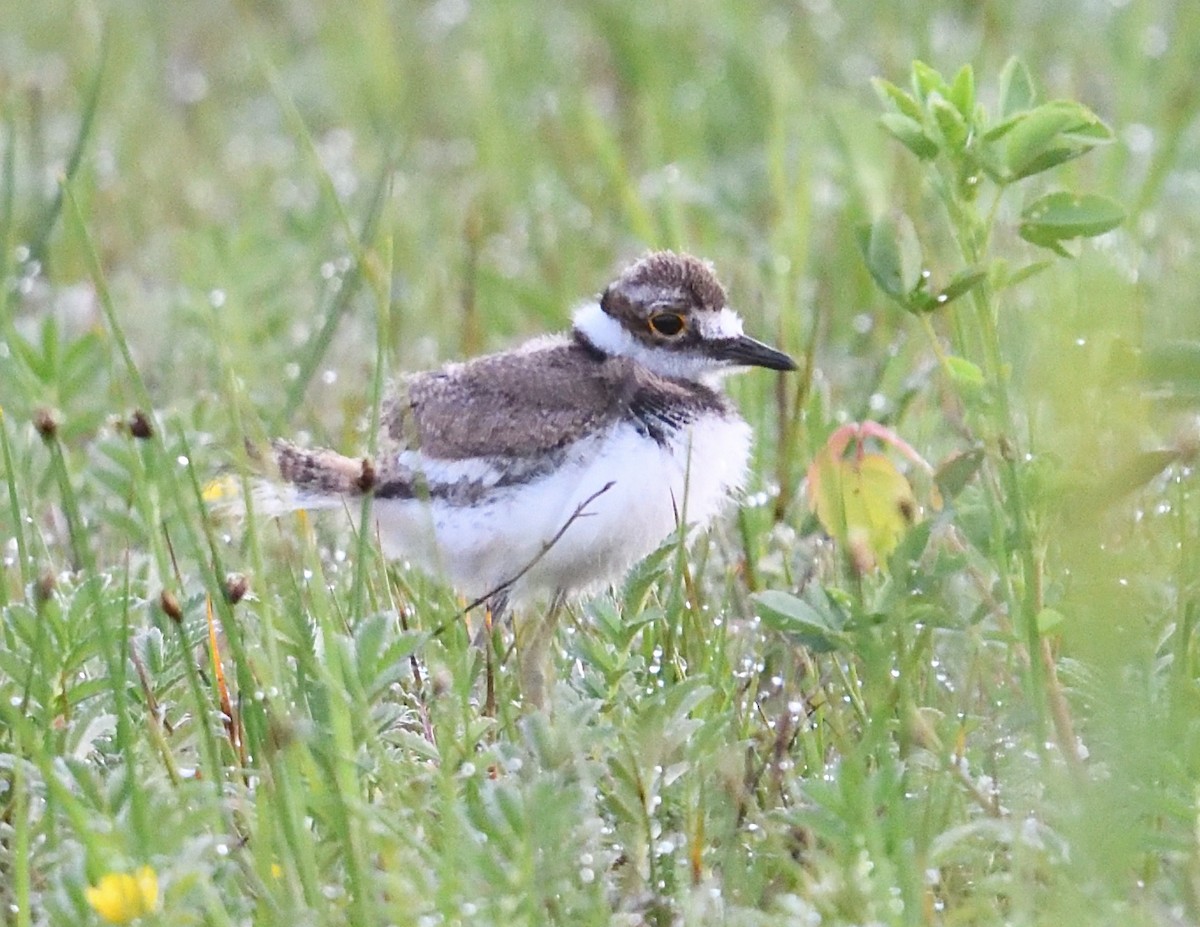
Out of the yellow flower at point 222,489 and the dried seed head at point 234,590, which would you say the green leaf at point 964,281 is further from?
the yellow flower at point 222,489

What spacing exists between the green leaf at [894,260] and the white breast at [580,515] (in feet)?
1.92

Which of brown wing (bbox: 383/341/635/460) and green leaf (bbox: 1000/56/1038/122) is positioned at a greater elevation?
green leaf (bbox: 1000/56/1038/122)

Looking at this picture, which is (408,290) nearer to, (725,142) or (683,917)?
(725,142)

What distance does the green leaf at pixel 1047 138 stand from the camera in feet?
8.88

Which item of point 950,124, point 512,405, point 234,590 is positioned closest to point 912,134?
point 950,124

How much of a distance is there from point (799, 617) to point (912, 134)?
2.25ft

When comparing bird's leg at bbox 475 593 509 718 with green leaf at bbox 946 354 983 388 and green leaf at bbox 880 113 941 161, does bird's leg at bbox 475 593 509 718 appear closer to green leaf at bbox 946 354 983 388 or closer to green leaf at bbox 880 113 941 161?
green leaf at bbox 946 354 983 388

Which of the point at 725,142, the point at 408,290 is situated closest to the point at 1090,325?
the point at 408,290

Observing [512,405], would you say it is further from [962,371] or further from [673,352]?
[962,371]

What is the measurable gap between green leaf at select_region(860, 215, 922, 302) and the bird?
505 millimetres

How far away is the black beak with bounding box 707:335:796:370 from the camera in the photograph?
12.4ft

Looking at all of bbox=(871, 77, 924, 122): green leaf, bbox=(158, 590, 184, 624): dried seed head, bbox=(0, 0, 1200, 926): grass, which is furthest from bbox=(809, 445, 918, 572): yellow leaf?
bbox=(158, 590, 184, 624): dried seed head

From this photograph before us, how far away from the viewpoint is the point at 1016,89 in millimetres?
2885

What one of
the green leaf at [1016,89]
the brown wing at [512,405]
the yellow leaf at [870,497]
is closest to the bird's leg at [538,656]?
the brown wing at [512,405]
